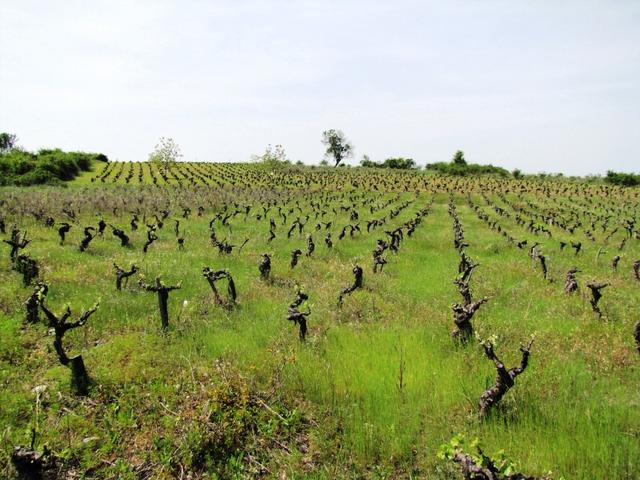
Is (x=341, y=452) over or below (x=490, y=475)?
below

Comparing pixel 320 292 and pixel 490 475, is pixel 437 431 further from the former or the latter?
pixel 320 292

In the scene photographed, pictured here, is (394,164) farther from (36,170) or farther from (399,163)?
(36,170)

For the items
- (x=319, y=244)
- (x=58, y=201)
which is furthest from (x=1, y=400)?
(x=58, y=201)

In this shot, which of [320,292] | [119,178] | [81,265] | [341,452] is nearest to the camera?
[341,452]

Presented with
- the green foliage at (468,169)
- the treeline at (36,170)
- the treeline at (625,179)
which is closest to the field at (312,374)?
the treeline at (36,170)

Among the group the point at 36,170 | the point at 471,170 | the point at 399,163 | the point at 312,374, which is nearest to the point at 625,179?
the point at 471,170

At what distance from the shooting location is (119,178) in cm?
7112

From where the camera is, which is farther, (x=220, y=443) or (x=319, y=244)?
(x=319, y=244)

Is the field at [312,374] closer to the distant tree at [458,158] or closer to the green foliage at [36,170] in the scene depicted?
the green foliage at [36,170]

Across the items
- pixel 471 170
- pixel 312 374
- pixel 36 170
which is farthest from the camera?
pixel 471 170

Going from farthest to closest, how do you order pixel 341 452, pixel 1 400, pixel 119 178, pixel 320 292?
pixel 119 178 → pixel 320 292 → pixel 1 400 → pixel 341 452

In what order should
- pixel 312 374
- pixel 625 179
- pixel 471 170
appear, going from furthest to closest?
→ pixel 471 170, pixel 625 179, pixel 312 374

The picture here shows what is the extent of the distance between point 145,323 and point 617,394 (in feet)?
33.8

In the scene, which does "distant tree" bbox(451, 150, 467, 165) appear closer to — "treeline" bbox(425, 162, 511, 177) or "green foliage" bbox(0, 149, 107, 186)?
"treeline" bbox(425, 162, 511, 177)
